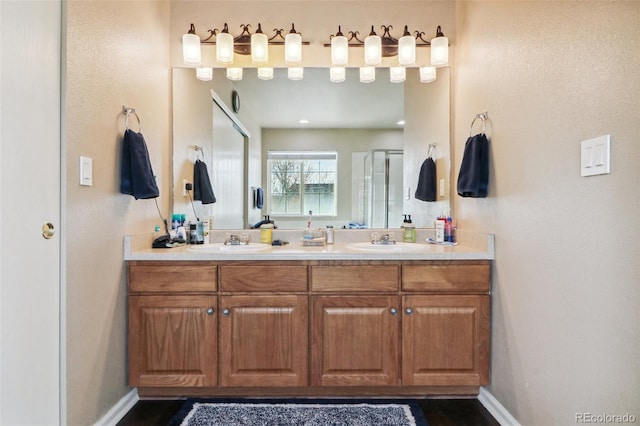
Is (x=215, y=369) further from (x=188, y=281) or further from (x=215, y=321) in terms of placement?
(x=188, y=281)

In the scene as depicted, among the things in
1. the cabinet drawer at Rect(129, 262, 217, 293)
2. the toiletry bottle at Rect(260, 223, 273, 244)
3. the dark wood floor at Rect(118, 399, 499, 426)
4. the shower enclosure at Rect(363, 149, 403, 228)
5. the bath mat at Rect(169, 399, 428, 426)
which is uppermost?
the shower enclosure at Rect(363, 149, 403, 228)

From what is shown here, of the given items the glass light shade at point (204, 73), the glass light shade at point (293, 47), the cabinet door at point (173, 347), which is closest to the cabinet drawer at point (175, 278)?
the cabinet door at point (173, 347)

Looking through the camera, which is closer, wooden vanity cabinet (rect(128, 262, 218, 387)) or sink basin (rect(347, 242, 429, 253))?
wooden vanity cabinet (rect(128, 262, 218, 387))

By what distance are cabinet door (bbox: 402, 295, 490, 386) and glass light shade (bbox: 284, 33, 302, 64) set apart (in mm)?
1597

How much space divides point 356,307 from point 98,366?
121 centimetres

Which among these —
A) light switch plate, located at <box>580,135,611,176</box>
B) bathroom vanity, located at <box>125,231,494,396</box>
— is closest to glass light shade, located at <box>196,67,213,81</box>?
bathroom vanity, located at <box>125,231,494,396</box>

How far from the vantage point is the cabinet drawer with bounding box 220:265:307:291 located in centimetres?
175

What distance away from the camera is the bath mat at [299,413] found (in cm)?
163

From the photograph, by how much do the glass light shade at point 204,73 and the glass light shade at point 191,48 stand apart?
0.07 meters

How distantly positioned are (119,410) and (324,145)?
186 cm

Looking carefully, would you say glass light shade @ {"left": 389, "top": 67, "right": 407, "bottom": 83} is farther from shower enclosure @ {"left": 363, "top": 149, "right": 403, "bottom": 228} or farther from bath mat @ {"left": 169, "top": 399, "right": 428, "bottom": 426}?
bath mat @ {"left": 169, "top": 399, "right": 428, "bottom": 426}

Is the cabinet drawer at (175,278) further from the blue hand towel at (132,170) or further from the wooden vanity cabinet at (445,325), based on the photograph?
the wooden vanity cabinet at (445,325)

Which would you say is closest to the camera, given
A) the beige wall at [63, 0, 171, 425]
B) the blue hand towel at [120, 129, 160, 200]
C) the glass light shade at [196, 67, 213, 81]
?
the beige wall at [63, 0, 171, 425]

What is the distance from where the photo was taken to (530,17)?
1.44 metres
